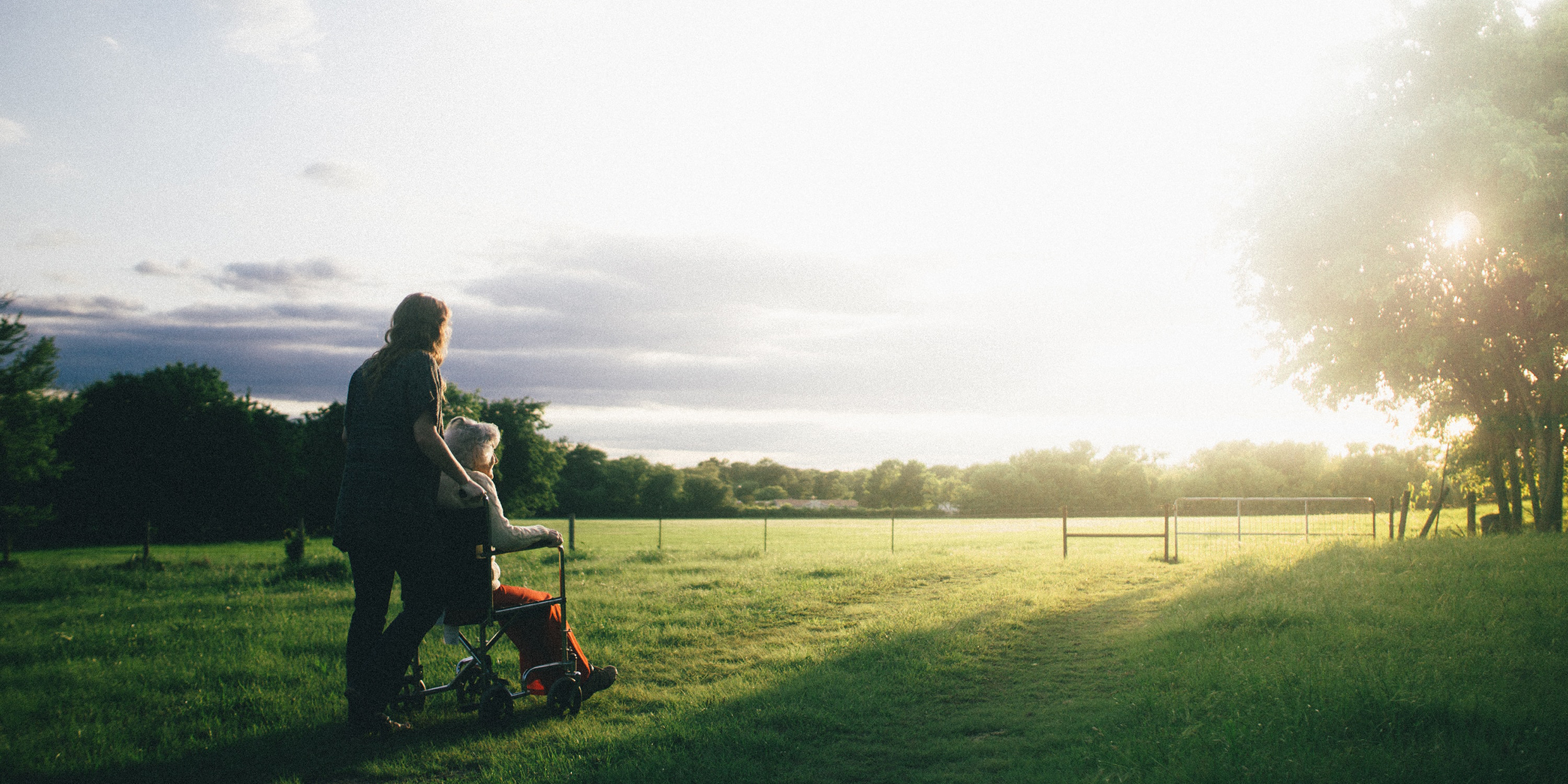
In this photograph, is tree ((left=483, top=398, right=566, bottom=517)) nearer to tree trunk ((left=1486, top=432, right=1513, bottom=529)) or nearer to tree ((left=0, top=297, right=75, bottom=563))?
tree ((left=0, top=297, right=75, bottom=563))

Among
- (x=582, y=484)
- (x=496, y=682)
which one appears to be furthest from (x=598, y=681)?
(x=582, y=484)

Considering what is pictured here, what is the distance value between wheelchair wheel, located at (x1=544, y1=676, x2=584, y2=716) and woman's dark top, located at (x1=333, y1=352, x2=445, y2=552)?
4.64 ft

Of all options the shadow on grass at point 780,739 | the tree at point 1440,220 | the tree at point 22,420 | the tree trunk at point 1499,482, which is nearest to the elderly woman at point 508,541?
the shadow on grass at point 780,739

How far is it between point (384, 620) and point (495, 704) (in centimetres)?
91

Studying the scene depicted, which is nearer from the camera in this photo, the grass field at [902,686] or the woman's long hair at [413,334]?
the grass field at [902,686]

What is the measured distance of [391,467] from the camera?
4.29 m

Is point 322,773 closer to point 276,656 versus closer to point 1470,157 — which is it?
point 276,656

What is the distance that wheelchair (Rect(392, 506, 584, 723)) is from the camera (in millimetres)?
4523

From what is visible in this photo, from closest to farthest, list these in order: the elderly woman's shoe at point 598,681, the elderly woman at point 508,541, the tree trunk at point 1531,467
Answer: the elderly woman at point 508,541
the elderly woman's shoe at point 598,681
the tree trunk at point 1531,467

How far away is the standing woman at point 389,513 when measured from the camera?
425cm

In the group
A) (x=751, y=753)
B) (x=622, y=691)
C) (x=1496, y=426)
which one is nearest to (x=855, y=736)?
(x=751, y=753)

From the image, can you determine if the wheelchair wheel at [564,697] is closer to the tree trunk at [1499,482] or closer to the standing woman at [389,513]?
the standing woman at [389,513]

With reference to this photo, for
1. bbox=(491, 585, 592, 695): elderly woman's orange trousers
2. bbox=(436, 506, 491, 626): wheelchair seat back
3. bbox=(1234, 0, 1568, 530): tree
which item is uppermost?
bbox=(1234, 0, 1568, 530): tree

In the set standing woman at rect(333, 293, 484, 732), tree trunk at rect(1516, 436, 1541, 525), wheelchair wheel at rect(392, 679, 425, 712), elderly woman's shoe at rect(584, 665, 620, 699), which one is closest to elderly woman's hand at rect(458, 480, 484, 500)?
standing woman at rect(333, 293, 484, 732)
